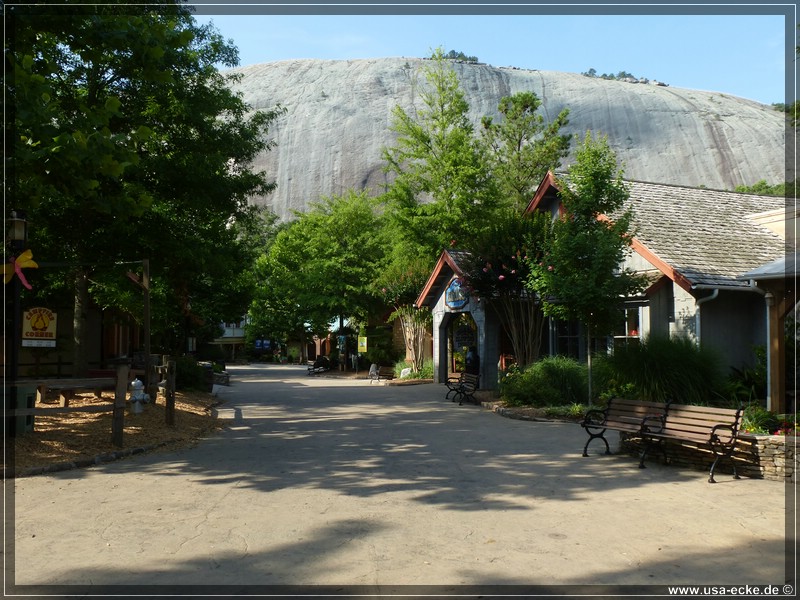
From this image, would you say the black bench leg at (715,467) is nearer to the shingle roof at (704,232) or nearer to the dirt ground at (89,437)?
the shingle roof at (704,232)

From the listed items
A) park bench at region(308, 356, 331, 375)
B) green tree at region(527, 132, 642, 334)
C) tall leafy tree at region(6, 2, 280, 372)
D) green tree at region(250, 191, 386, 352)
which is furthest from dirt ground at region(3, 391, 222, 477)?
park bench at region(308, 356, 331, 375)

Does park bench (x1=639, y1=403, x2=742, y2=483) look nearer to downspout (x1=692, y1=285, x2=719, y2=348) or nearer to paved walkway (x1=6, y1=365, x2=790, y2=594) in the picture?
paved walkway (x1=6, y1=365, x2=790, y2=594)

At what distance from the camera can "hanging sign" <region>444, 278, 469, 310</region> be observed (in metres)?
23.8

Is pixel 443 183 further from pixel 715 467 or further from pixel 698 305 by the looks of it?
pixel 715 467

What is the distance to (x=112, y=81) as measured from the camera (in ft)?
48.5

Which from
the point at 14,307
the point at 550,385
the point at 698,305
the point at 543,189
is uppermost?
the point at 543,189

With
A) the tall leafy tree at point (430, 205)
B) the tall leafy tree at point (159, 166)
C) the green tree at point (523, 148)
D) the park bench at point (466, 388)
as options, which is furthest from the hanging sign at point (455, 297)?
the green tree at point (523, 148)

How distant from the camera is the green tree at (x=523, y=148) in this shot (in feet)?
143

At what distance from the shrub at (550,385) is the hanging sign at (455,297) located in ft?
21.1

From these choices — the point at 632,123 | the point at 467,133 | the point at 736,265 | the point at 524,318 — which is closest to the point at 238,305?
the point at 467,133

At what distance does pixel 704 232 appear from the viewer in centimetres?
1883

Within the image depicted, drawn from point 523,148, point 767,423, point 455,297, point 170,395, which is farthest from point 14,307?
point 523,148

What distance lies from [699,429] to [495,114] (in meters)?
115

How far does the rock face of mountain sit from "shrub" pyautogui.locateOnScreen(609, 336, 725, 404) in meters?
85.3
